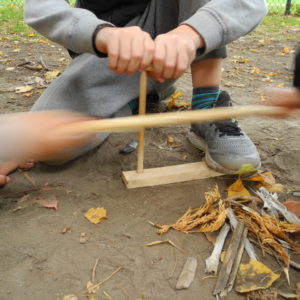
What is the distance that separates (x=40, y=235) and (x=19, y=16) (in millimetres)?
4875

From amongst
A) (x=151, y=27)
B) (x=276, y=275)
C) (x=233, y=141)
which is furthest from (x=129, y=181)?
(x=151, y=27)

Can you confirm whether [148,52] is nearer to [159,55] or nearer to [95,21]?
[159,55]

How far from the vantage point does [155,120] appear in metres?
0.83

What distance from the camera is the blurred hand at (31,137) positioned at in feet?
2.07

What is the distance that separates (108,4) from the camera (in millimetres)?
1547

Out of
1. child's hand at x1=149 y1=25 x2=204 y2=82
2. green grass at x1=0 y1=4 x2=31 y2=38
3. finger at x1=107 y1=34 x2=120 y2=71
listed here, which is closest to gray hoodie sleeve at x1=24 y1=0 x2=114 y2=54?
finger at x1=107 y1=34 x2=120 y2=71

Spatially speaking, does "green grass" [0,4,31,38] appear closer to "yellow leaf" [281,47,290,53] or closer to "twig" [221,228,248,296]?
"yellow leaf" [281,47,290,53]

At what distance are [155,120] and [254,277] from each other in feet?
1.60

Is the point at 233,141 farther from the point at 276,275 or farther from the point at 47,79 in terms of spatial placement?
the point at 47,79

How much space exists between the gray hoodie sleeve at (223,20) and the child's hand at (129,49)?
25 cm

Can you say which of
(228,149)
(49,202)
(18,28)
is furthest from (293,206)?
(18,28)

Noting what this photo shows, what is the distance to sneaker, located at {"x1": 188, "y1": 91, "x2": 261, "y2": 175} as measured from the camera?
1.28m

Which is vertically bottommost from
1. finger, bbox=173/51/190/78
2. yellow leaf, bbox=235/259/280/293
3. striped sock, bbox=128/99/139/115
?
yellow leaf, bbox=235/259/280/293

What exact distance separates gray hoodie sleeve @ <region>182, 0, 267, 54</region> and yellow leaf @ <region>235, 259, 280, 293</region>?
70 cm
